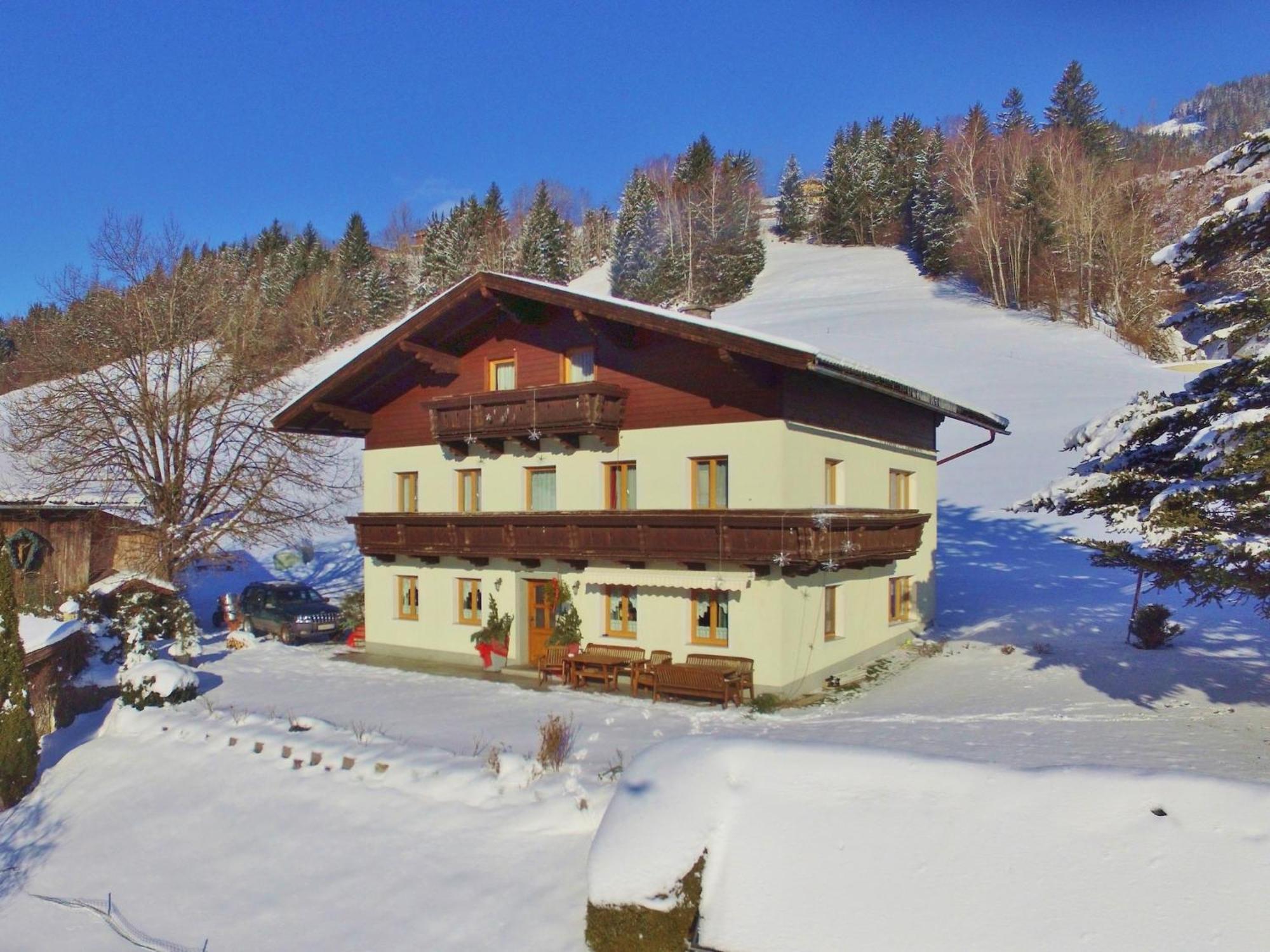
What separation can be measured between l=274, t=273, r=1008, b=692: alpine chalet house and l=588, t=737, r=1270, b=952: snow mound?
9538 millimetres

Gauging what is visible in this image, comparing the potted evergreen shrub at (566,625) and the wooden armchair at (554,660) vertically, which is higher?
the potted evergreen shrub at (566,625)

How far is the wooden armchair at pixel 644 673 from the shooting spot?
1789 centimetres

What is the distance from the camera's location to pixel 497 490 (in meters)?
21.7

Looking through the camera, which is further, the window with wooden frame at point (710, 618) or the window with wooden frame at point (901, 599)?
the window with wooden frame at point (901, 599)

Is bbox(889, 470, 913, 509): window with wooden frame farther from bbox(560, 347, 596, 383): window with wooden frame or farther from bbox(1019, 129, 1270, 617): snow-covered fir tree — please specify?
bbox(1019, 129, 1270, 617): snow-covered fir tree

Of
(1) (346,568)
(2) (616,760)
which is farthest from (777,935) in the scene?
(1) (346,568)

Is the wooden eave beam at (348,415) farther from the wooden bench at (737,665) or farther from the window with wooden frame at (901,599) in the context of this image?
the window with wooden frame at (901,599)

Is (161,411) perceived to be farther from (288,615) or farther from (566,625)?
(566,625)

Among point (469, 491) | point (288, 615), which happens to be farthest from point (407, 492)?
point (288, 615)

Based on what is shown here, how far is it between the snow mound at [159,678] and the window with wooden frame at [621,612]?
8.22 meters

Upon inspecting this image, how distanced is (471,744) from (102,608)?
53.1 feet

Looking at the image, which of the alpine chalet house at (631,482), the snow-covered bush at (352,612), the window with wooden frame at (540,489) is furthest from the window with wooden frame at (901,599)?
the snow-covered bush at (352,612)

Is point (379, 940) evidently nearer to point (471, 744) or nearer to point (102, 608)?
A: point (471, 744)

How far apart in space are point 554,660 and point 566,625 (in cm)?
84
